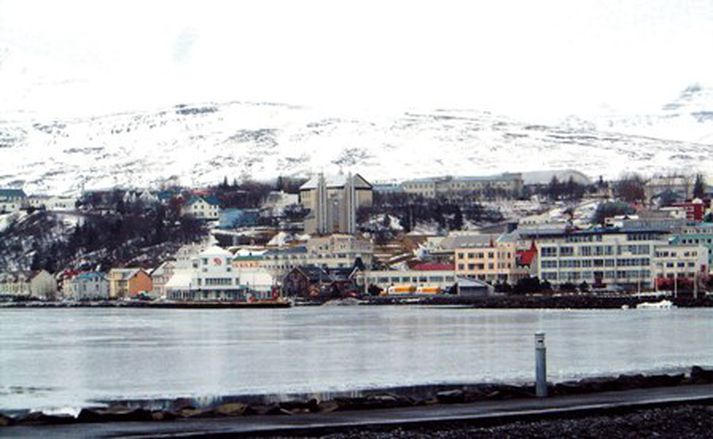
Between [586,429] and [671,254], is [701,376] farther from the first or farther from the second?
[671,254]

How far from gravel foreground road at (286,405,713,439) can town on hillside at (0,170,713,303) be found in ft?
211

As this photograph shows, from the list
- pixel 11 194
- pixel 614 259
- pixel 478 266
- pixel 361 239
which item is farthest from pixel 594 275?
pixel 11 194

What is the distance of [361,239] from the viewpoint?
102625 millimetres

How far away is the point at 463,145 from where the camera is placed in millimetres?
184500

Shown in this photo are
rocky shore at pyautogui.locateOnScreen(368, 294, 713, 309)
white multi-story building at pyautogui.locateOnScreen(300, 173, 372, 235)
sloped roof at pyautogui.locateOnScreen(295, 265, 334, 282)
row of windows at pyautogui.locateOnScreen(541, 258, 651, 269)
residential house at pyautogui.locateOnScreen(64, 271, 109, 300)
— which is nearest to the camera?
rocky shore at pyautogui.locateOnScreen(368, 294, 713, 309)

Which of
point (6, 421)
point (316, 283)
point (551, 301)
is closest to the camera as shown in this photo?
point (6, 421)

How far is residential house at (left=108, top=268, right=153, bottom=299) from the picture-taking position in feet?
327

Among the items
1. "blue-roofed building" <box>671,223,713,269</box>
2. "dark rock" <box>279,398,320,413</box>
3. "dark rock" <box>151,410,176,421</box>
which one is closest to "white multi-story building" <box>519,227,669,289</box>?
"blue-roofed building" <box>671,223,713,269</box>

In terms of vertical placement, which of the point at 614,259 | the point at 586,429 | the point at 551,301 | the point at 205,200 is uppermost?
the point at 205,200

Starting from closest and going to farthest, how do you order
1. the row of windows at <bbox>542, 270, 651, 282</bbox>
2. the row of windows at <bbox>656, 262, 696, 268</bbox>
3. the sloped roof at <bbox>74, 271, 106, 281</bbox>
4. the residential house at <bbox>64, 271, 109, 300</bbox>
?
the row of windows at <bbox>656, 262, 696, 268</bbox> → the row of windows at <bbox>542, 270, 651, 282</bbox> → the residential house at <bbox>64, 271, 109, 300</bbox> → the sloped roof at <bbox>74, 271, 106, 281</bbox>

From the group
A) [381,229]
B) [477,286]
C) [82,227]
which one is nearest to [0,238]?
[82,227]

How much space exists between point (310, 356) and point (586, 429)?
1632cm

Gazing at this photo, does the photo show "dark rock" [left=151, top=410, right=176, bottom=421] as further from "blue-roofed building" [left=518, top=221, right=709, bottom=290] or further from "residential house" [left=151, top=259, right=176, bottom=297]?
"residential house" [left=151, top=259, right=176, bottom=297]

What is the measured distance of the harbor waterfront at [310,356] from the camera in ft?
70.5
